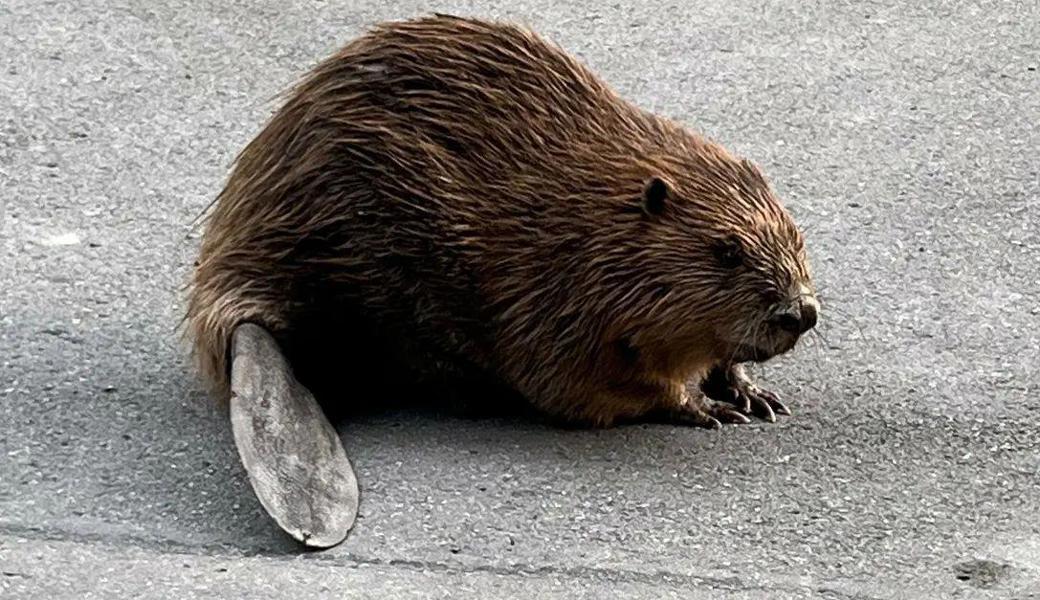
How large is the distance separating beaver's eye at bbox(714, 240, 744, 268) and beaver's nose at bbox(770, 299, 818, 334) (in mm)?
137

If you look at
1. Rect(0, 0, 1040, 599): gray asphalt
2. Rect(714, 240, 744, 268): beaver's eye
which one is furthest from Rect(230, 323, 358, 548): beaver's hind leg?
Rect(714, 240, 744, 268): beaver's eye

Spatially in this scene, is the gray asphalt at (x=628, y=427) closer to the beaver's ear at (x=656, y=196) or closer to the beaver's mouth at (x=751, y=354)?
the beaver's mouth at (x=751, y=354)

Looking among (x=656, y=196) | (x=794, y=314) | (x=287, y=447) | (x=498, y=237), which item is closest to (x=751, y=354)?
(x=794, y=314)

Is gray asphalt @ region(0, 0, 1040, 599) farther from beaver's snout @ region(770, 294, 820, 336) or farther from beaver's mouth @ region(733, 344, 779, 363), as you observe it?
beaver's snout @ region(770, 294, 820, 336)

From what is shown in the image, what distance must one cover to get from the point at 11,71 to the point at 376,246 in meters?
2.16

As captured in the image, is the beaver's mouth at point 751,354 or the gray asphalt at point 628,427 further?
the beaver's mouth at point 751,354

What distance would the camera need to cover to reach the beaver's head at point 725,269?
4180mm

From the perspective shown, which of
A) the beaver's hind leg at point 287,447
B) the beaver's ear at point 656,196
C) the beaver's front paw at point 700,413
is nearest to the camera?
the beaver's hind leg at point 287,447

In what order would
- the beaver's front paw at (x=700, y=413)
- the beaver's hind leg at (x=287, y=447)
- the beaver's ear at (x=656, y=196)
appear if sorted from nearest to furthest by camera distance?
the beaver's hind leg at (x=287, y=447), the beaver's ear at (x=656, y=196), the beaver's front paw at (x=700, y=413)

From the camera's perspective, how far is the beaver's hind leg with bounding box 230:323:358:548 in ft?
12.8

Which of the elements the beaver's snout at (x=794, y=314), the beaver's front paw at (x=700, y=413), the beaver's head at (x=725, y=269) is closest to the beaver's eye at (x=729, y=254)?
the beaver's head at (x=725, y=269)

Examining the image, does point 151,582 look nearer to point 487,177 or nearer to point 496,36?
point 487,177

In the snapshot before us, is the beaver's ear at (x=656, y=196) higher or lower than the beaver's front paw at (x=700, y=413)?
higher

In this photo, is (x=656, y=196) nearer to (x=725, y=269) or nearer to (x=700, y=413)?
(x=725, y=269)
